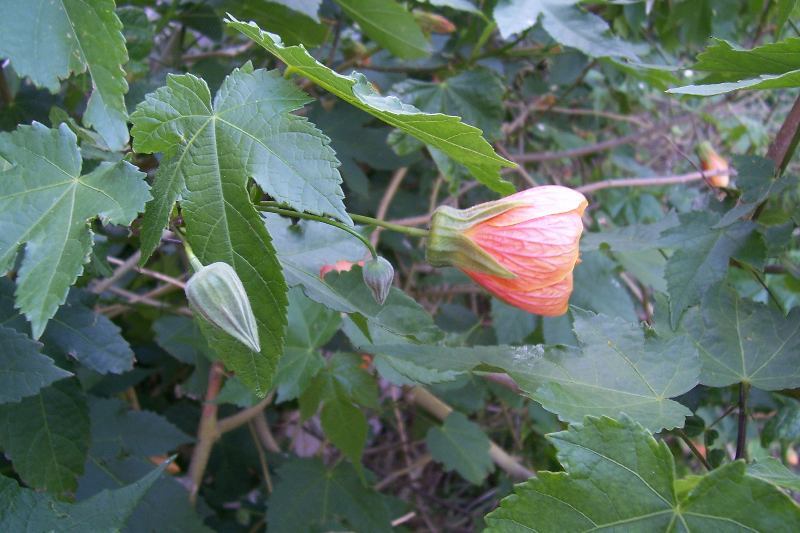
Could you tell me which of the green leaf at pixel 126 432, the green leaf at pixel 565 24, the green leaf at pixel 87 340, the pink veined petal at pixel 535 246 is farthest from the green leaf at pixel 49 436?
the green leaf at pixel 565 24

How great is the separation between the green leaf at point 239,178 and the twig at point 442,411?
752 mm

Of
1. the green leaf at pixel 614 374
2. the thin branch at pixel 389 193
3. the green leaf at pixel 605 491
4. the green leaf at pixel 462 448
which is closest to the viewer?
the green leaf at pixel 605 491

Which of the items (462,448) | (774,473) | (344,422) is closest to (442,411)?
(462,448)

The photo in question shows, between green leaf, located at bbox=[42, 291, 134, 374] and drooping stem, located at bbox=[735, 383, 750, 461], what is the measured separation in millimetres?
687

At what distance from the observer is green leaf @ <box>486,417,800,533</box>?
21.9 inches

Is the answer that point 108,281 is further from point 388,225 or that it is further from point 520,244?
point 520,244

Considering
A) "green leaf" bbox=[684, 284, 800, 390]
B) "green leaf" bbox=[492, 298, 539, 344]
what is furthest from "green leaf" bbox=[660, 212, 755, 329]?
"green leaf" bbox=[492, 298, 539, 344]

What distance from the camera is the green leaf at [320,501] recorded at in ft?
3.78

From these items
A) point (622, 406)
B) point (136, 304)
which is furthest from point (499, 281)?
point (136, 304)

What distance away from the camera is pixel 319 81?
2.31 feet

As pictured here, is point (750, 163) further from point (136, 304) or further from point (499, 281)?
point (136, 304)

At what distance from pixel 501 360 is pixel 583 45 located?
0.62 metres

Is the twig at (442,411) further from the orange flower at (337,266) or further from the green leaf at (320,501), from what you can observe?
the orange flower at (337,266)

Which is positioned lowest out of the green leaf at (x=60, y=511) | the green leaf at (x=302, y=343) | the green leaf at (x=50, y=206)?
the green leaf at (x=302, y=343)
